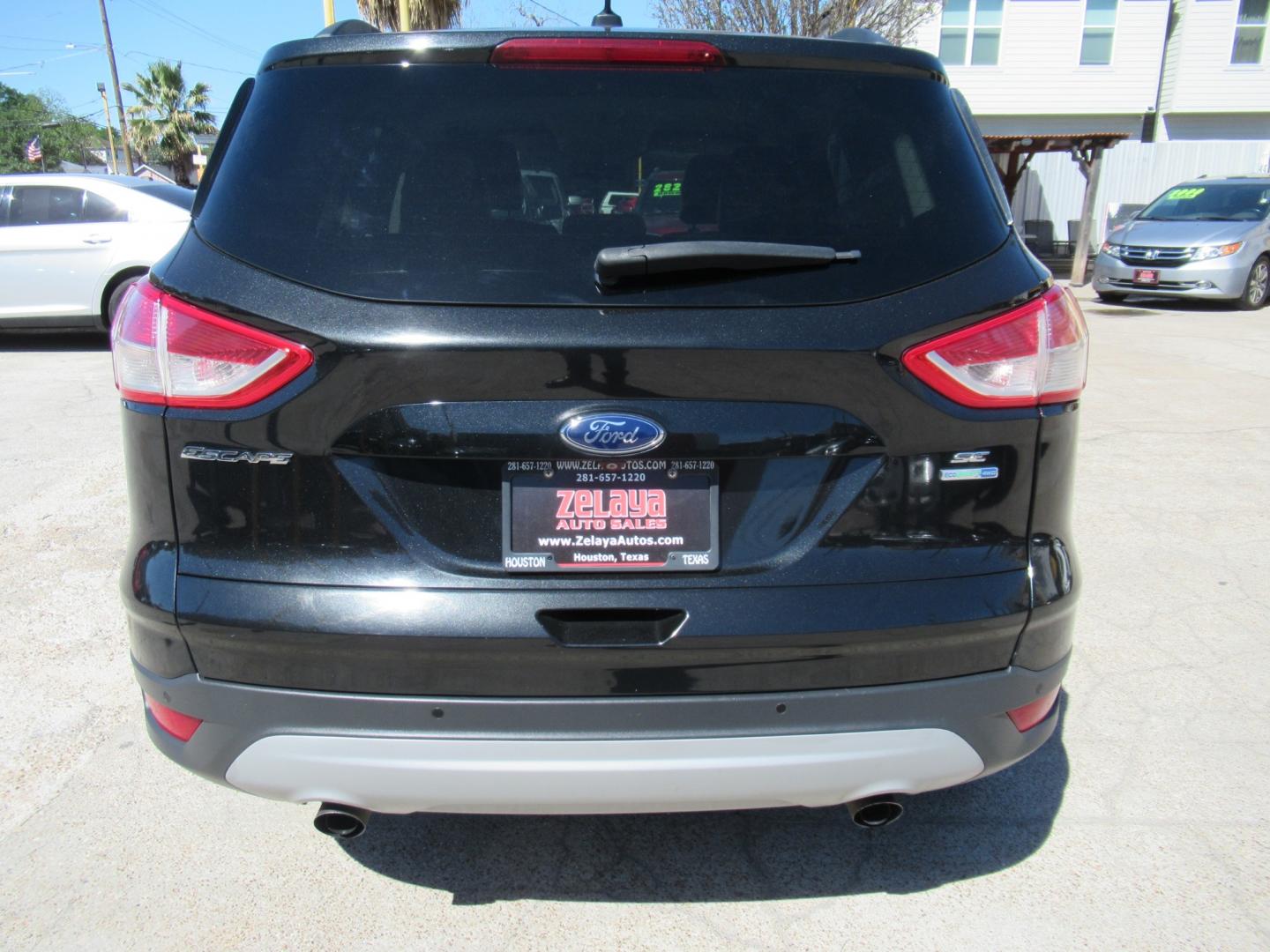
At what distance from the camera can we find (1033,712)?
2.13 m

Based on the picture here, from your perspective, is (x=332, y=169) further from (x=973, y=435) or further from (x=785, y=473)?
(x=973, y=435)

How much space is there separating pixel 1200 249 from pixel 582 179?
14250mm

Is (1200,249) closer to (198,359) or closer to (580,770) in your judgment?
(580,770)

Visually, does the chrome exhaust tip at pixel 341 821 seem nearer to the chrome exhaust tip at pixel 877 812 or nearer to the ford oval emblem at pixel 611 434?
the ford oval emblem at pixel 611 434

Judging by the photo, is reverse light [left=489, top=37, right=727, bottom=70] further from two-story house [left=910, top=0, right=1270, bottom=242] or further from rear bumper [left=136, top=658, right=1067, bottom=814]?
two-story house [left=910, top=0, right=1270, bottom=242]

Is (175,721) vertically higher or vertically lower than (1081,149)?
lower

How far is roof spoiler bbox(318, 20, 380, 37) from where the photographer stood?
7.16 feet

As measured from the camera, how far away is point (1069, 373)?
2.05 meters

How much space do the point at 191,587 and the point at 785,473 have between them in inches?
46.3

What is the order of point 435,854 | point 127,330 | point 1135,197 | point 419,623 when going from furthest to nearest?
point 1135,197
point 435,854
point 127,330
point 419,623

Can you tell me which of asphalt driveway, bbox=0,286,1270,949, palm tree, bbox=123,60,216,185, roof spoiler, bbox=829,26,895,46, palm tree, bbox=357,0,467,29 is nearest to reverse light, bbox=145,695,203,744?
asphalt driveway, bbox=0,286,1270,949

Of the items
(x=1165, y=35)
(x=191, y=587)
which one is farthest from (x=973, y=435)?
(x=1165, y=35)

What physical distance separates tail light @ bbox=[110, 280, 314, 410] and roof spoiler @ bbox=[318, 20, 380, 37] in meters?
0.69

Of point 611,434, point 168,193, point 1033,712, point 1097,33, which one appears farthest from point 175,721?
point 1097,33
